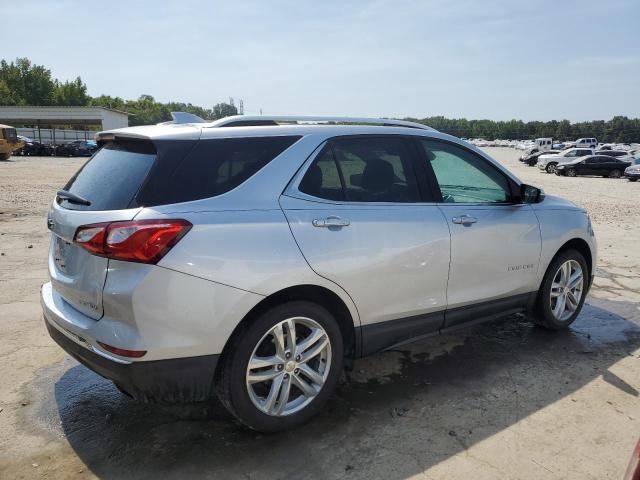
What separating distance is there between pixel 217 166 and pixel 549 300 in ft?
10.6

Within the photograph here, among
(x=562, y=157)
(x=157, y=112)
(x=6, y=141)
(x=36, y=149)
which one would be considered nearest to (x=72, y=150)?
(x=36, y=149)

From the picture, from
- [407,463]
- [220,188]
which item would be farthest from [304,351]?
[220,188]

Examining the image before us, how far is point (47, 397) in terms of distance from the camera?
3529 millimetres

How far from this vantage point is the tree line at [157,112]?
97.6 meters

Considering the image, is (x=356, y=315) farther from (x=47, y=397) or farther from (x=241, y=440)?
(x=47, y=397)

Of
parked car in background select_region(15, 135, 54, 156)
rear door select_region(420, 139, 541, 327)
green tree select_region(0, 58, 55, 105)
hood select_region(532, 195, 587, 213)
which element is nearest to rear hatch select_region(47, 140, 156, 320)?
rear door select_region(420, 139, 541, 327)

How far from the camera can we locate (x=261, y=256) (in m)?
2.79

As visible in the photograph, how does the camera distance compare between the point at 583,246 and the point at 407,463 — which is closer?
the point at 407,463

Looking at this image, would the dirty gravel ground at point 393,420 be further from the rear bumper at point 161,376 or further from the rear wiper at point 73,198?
the rear wiper at point 73,198

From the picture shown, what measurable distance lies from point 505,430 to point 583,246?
2424mm

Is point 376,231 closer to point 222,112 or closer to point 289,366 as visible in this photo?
point 289,366

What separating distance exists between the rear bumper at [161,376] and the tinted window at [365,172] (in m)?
1.16

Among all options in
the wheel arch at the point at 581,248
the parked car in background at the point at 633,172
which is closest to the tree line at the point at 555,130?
the parked car in background at the point at 633,172

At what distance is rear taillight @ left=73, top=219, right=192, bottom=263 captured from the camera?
2549 millimetres
